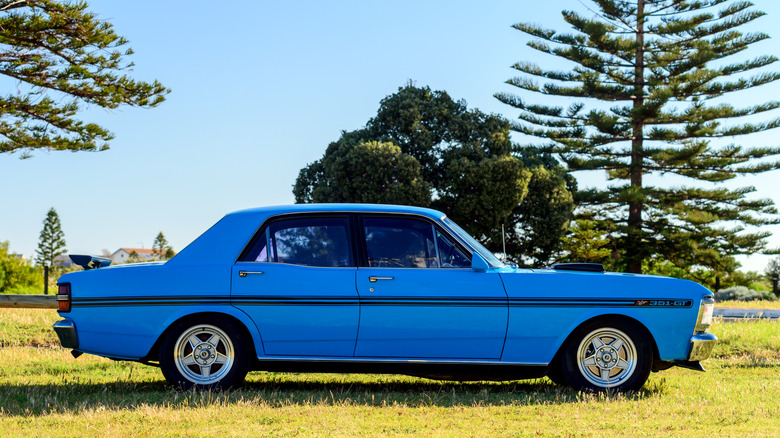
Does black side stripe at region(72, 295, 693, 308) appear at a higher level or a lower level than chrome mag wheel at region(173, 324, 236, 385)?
higher

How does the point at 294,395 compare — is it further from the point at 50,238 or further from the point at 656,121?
the point at 50,238

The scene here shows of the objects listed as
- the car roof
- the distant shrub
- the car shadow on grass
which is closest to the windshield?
the car roof

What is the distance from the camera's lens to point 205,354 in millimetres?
6891

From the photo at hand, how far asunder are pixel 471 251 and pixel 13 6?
19574 mm

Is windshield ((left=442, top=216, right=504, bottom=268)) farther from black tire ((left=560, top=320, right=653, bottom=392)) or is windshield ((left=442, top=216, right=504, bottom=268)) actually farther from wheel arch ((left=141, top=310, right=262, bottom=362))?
wheel arch ((left=141, top=310, right=262, bottom=362))

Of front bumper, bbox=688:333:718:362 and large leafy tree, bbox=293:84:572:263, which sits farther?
large leafy tree, bbox=293:84:572:263

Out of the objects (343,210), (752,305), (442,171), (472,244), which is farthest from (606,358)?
→ (442,171)

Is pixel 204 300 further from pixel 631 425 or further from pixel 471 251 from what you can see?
pixel 631 425

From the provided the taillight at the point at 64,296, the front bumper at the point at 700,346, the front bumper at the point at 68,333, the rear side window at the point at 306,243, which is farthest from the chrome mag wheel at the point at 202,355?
the front bumper at the point at 700,346

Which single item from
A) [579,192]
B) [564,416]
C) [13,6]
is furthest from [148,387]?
[579,192]

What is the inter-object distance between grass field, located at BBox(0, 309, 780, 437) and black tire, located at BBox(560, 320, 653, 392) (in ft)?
0.58

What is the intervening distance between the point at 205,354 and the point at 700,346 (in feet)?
14.1

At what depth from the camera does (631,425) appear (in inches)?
224

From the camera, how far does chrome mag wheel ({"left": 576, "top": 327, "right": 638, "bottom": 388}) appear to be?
697 cm
